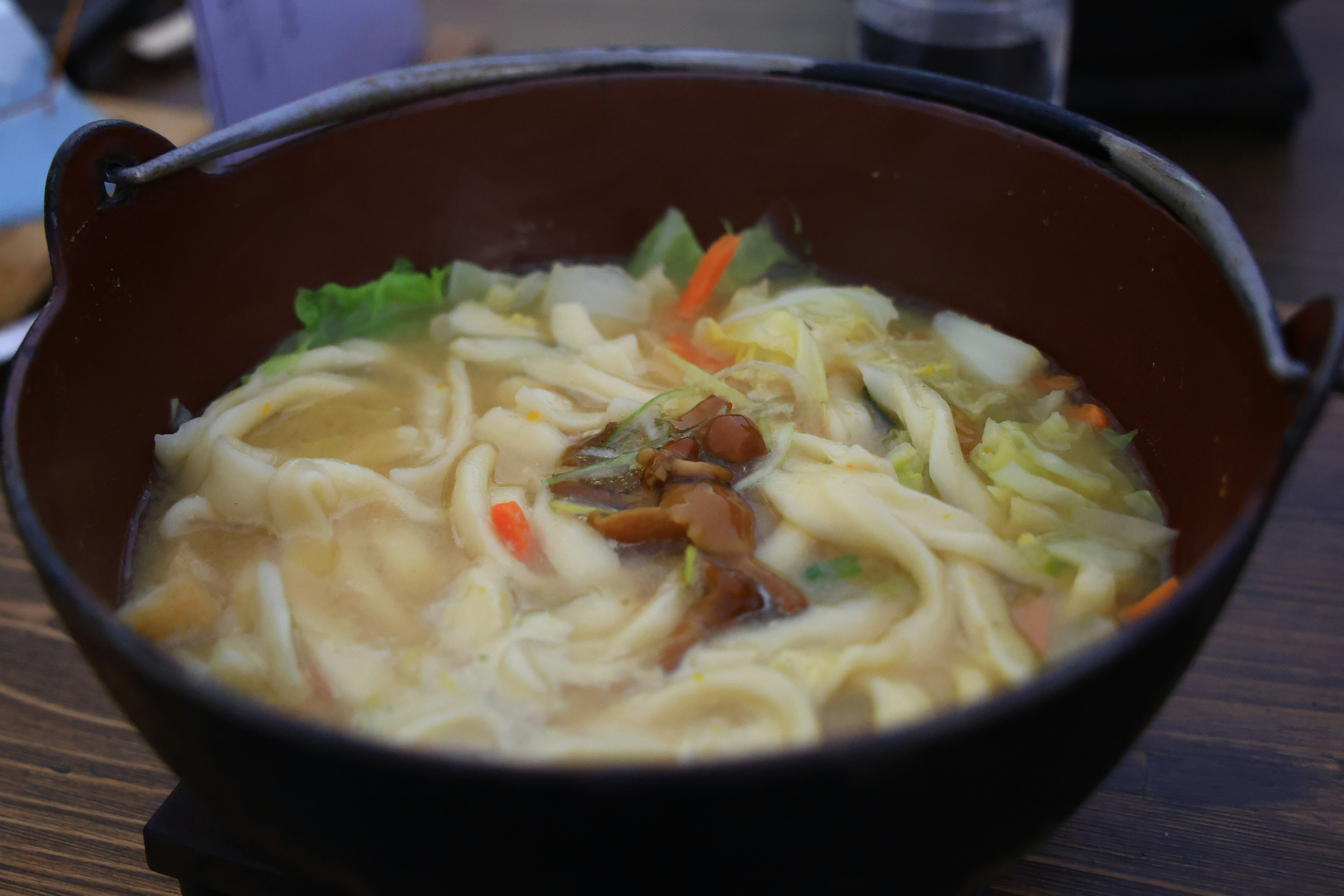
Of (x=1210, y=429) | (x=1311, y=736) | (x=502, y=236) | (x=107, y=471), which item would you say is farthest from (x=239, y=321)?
(x=1311, y=736)

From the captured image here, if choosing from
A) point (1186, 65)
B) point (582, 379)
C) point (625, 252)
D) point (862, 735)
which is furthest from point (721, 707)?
point (1186, 65)

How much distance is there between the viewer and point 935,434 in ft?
6.23

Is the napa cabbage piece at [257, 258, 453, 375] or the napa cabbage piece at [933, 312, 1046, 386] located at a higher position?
the napa cabbage piece at [257, 258, 453, 375]

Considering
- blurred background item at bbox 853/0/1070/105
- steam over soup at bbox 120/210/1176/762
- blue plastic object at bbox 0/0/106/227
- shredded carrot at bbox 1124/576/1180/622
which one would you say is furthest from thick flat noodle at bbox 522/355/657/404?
blue plastic object at bbox 0/0/106/227

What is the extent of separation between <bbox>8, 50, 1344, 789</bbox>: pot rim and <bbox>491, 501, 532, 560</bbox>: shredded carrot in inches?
24.9

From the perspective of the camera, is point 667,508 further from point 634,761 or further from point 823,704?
point 634,761

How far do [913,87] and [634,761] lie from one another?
4.78 ft

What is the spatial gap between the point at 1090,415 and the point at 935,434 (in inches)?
14.0

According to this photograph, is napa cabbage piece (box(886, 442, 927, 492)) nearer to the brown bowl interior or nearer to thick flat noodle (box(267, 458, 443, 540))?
the brown bowl interior

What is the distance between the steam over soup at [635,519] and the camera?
1.51 metres

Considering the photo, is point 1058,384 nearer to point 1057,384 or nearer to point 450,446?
point 1057,384

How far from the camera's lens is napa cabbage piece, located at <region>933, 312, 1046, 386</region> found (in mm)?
2117

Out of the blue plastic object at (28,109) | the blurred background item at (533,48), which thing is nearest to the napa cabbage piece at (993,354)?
the blurred background item at (533,48)

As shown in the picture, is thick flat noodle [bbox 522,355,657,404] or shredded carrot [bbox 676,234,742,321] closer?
thick flat noodle [bbox 522,355,657,404]
